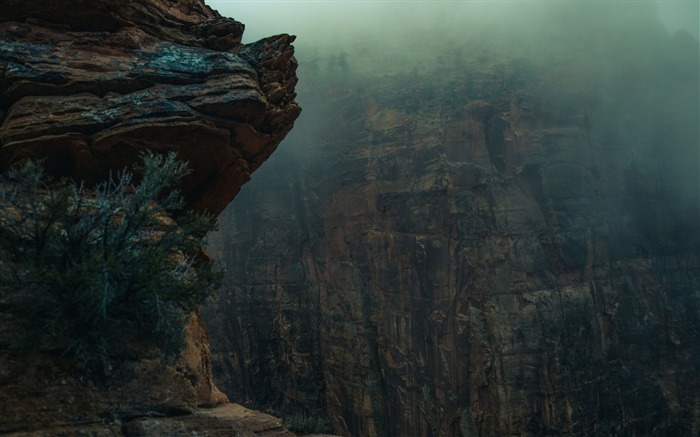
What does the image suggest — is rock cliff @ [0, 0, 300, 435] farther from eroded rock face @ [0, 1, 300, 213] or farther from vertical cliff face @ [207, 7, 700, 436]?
vertical cliff face @ [207, 7, 700, 436]

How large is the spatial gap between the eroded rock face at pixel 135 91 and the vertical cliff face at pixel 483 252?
22220 mm

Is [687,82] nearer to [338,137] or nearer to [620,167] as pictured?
[620,167]

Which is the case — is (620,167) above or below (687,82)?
below

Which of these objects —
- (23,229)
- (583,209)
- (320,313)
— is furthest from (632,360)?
(23,229)

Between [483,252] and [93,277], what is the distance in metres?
27.3

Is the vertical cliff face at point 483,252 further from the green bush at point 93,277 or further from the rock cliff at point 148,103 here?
the green bush at point 93,277

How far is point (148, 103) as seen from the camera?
1070cm

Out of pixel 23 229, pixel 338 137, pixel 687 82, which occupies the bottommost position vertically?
pixel 23 229

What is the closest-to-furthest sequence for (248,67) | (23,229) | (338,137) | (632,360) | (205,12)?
(23,229), (248,67), (205,12), (632,360), (338,137)

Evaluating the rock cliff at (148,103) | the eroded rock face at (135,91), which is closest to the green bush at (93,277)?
the rock cliff at (148,103)

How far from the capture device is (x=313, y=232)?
38.7m

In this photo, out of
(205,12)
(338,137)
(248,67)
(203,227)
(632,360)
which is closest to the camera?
(203,227)

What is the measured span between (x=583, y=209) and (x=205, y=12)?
2604 centimetres

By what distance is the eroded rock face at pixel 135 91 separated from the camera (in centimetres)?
1030
